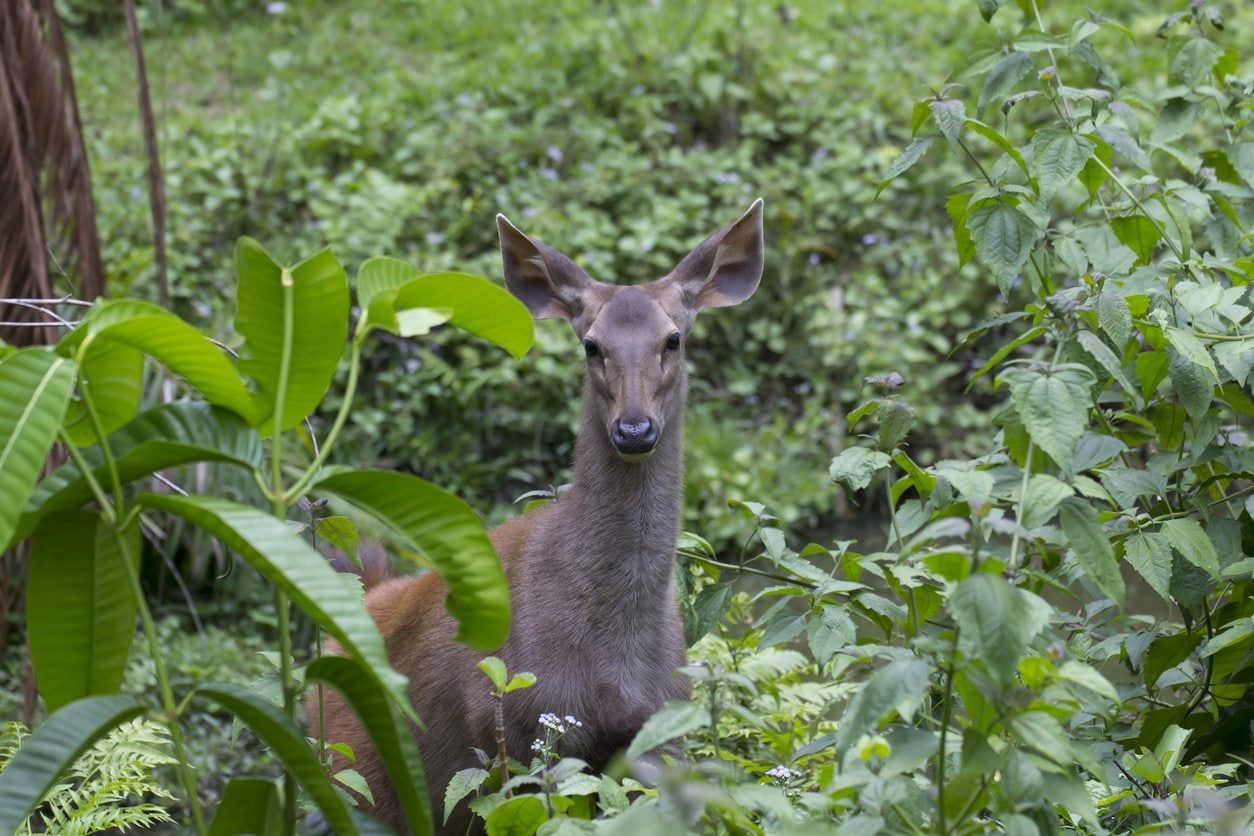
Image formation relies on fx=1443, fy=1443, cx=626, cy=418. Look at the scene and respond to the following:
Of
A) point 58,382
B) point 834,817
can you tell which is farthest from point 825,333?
point 58,382

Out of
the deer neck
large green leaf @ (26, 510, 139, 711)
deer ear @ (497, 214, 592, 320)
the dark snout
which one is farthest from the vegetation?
→ deer ear @ (497, 214, 592, 320)

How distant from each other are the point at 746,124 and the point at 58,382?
8629mm

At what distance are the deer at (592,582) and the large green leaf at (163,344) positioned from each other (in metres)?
1.86

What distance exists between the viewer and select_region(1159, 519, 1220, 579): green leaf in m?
3.15

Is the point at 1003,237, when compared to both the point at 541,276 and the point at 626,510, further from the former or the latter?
the point at 541,276

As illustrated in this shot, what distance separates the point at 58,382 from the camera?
2.11 metres

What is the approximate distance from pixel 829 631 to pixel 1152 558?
74 cm

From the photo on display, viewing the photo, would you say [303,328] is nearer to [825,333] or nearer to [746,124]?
[825,333]

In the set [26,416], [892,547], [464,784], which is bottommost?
[464,784]

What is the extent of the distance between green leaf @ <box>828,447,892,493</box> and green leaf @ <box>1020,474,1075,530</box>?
26.1 inches

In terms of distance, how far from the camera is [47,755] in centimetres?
211

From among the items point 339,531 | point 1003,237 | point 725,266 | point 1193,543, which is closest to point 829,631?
point 1193,543

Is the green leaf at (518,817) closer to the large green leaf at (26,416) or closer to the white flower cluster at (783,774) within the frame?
the white flower cluster at (783,774)

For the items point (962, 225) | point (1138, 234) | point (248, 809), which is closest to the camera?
point (248, 809)
